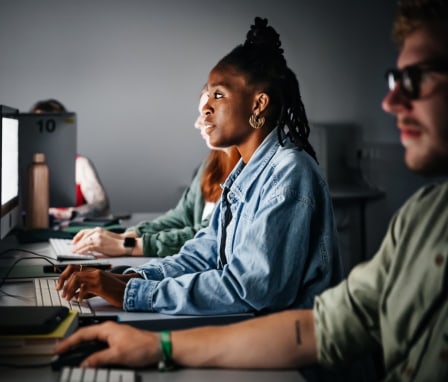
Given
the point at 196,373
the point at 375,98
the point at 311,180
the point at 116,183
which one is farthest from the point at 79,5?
the point at 196,373

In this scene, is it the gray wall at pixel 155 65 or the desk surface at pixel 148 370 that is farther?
the gray wall at pixel 155 65

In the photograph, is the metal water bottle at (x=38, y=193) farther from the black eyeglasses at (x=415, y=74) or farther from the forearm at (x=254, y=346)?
the black eyeglasses at (x=415, y=74)

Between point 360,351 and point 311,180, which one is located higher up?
point 311,180

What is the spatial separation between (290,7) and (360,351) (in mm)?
4884

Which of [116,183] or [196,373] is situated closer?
[196,373]

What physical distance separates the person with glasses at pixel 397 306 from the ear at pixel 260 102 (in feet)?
2.25

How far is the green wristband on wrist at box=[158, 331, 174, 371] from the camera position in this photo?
43.5 inches

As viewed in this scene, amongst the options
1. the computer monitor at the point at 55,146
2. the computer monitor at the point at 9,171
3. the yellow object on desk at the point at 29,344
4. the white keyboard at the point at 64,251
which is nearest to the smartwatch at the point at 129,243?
the white keyboard at the point at 64,251

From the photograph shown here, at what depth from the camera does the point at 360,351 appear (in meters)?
1.11

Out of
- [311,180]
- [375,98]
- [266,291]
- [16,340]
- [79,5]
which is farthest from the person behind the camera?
[375,98]

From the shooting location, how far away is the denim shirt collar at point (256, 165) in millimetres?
1673

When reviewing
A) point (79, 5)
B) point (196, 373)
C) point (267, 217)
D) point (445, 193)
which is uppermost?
point (79, 5)

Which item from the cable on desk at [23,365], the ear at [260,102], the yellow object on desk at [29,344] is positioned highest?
the ear at [260,102]

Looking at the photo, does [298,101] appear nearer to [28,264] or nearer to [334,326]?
[334,326]
